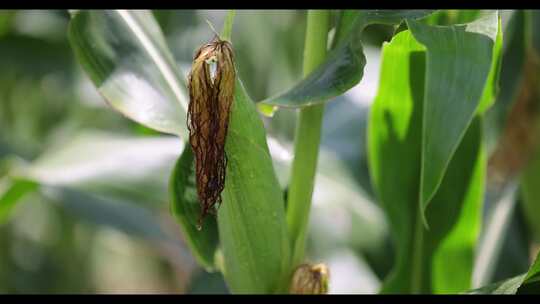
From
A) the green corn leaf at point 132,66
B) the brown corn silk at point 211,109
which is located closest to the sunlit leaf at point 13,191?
the green corn leaf at point 132,66

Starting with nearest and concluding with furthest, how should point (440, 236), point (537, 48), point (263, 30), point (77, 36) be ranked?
point (77, 36), point (440, 236), point (537, 48), point (263, 30)

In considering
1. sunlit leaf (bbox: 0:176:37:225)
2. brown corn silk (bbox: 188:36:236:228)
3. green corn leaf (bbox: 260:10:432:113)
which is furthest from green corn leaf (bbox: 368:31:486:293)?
sunlit leaf (bbox: 0:176:37:225)

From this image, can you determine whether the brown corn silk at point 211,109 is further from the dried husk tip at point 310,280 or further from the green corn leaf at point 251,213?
the dried husk tip at point 310,280

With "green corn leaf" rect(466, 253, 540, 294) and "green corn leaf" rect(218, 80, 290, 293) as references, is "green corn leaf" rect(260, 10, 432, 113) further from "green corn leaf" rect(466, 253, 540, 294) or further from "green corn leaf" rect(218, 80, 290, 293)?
"green corn leaf" rect(466, 253, 540, 294)

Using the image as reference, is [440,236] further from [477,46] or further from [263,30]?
[263,30]

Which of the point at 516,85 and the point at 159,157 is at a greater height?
the point at 516,85

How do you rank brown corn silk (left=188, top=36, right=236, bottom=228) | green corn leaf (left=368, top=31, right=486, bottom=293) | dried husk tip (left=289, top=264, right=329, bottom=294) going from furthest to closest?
green corn leaf (left=368, top=31, right=486, bottom=293)
dried husk tip (left=289, top=264, right=329, bottom=294)
brown corn silk (left=188, top=36, right=236, bottom=228)
